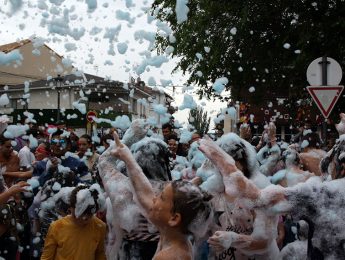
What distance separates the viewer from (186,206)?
10.2ft

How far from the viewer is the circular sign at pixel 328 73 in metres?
8.34

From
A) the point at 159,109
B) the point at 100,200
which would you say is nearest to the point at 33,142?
the point at 159,109

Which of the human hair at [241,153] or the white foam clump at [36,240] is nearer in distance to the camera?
the human hair at [241,153]

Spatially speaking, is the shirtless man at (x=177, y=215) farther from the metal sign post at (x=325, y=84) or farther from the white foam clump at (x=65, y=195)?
the metal sign post at (x=325, y=84)

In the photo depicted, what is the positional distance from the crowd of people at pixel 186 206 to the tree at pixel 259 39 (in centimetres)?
802

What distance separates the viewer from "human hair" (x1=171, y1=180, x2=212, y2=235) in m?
3.11

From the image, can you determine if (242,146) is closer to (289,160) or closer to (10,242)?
(289,160)

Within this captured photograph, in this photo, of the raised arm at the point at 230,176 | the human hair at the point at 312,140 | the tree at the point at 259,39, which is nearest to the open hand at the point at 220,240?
the raised arm at the point at 230,176

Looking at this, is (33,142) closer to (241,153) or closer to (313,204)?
(241,153)

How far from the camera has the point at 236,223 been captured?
12.2 ft

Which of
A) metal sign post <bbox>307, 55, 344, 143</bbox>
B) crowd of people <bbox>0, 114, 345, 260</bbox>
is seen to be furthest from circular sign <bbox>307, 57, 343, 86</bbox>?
crowd of people <bbox>0, 114, 345, 260</bbox>

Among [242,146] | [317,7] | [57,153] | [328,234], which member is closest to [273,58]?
[317,7]

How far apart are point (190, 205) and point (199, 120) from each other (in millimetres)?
3871

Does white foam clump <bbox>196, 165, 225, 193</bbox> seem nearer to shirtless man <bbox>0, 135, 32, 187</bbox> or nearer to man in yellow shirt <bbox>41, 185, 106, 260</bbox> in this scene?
man in yellow shirt <bbox>41, 185, 106, 260</bbox>
